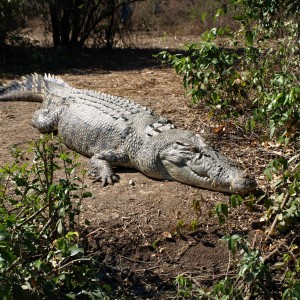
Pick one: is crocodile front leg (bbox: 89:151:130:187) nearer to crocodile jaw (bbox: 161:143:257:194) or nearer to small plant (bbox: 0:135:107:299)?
crocodile jaw (bbox: 161:143:257:194)

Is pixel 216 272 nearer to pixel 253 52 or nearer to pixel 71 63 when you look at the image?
pixel 253 52

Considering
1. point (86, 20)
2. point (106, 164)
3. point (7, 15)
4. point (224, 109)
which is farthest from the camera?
point (86, 20)

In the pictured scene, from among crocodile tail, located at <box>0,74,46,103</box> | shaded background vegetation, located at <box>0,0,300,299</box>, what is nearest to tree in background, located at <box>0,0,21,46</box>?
shaded background vegetation, located at <box>0,0,300,299</box>

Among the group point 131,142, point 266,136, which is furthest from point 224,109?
point 131,142

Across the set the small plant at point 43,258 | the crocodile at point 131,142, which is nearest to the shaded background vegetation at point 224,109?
the small plant at point 43,258

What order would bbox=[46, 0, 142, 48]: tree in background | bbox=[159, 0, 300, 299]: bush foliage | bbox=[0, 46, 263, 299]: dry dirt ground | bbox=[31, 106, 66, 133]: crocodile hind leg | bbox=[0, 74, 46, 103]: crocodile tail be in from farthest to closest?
bbox=[46, 0, 142, 48]: tree in background
bbox=[0, 74, 46, 103]: crocodile tail
bbox=[31, 106, 66, 133]: crocodile hind leg
bbox=[0, 46, 263, 299]: dry dirt ground
bbox=[159, 0, 300, 299]: bush foliage

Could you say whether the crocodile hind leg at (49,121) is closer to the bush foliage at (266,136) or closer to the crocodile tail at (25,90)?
the crocodile tail at (25,90)

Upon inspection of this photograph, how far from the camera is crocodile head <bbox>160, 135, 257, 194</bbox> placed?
4.66m

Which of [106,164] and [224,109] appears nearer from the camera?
[106,164]

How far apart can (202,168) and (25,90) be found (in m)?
A: 3.95

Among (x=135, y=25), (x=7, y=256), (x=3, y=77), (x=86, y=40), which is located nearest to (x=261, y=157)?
(x=7, y=256)

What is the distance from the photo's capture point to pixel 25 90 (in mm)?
7922

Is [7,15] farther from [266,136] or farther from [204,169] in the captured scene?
[204,169]

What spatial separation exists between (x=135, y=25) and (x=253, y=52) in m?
9.67
